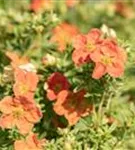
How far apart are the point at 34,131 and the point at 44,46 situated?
2.65ft

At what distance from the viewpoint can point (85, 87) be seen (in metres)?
3.23

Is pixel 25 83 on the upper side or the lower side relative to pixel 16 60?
lower

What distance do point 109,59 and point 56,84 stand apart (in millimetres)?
349

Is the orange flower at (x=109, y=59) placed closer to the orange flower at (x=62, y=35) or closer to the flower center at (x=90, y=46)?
the flower center at (x=90, y=46)

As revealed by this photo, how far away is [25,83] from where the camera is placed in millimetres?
3244

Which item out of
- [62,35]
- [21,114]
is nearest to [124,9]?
[62,35]

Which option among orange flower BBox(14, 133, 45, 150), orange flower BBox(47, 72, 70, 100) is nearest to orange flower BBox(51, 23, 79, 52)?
orange flower BBox(47, 72, 70, 100)

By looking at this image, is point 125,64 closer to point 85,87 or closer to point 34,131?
point 85,87

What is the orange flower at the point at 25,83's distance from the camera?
318 cm

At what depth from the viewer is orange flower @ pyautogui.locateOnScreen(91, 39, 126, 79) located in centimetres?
310

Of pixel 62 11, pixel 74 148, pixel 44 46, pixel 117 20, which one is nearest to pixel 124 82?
pixel 74 148

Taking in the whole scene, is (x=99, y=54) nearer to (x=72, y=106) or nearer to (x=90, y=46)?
(x=90, y=46)

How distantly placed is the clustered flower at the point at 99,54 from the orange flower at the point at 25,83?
22cm

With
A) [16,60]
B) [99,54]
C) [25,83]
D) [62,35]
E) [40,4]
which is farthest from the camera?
[40,4]
